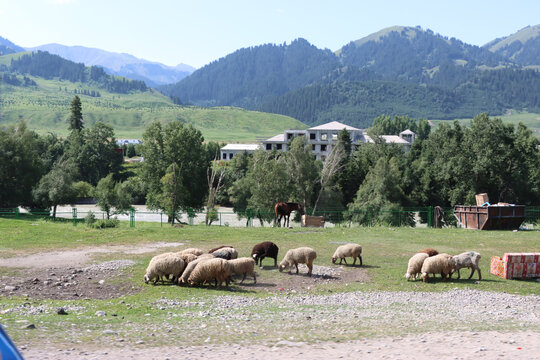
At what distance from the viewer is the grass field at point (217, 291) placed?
11.3 m

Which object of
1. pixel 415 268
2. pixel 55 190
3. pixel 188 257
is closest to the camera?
pixel 415 268

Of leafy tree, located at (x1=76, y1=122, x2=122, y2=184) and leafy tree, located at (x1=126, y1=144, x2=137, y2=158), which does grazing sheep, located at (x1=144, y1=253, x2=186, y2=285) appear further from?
leafy tree, located at (x1=126, y1=144, x2=137, y2=158)

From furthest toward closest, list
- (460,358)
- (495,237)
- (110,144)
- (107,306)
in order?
(110,144) → (495,237) → (107,306) → (460,358)

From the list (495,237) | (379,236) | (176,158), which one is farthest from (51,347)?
(176,158)

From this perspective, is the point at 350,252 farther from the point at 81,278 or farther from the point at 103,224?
the point at 103,224

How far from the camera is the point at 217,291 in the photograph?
1664 cm

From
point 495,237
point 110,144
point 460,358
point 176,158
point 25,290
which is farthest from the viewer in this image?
point 110,144

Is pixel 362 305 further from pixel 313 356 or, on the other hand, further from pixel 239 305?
pixel 313 356

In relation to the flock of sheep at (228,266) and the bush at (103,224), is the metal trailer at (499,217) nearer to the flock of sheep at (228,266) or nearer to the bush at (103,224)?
the flock of sheep at (228,266)

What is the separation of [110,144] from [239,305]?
103522 mm


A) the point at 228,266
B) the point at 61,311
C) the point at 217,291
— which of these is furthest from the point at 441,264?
the point at 61,311

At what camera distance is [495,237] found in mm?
31203

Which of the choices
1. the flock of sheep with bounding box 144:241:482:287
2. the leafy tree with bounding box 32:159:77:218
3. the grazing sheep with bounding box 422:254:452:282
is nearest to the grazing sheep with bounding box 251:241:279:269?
the flock of sheep with bounding box 144:241:482:287

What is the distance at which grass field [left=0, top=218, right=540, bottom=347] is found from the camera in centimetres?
1134
